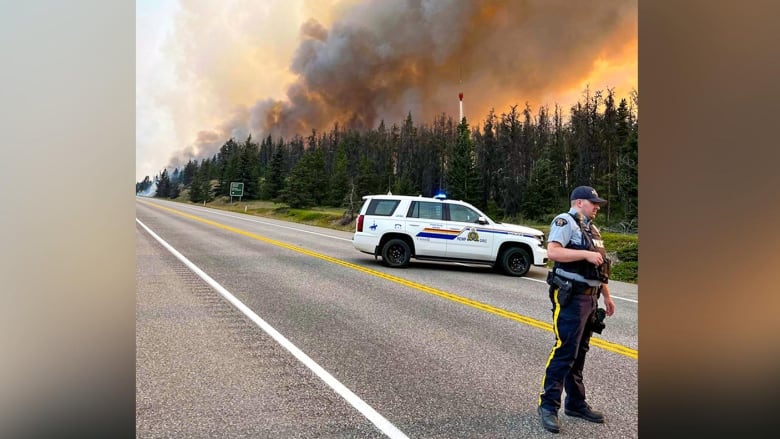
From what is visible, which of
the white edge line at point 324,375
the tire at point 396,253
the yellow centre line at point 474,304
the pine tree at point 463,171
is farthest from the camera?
the pine tree at point 463,171

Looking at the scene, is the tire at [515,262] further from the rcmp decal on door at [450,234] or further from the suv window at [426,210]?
the suv window at [426,210]

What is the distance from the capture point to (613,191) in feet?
41.8

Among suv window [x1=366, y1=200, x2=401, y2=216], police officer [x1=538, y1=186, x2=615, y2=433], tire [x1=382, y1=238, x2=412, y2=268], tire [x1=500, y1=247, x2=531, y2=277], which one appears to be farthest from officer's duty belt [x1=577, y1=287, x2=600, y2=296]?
suv window [x1=366, y1=200, x2=401, y2=216]

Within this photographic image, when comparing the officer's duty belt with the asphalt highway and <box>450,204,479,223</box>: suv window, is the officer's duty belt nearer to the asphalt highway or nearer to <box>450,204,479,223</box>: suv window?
the asphalt highway

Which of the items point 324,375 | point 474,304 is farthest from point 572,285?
point 474,304

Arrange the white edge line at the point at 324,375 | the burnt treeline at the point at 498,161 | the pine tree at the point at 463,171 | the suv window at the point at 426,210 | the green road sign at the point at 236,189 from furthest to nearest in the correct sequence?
the green road sign at the point at 236,189 < the pine tree at the point at 463,171 < the burnt treeline at the point at 498,161 < the suv window at the point at 426,210 < the white edge line at the point at 324,375

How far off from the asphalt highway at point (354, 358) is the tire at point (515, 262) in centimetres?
109

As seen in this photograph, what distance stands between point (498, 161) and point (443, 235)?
4.88 m

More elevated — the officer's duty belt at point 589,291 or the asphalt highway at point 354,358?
the officer's duty belt at point 589,291

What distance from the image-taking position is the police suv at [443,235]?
28.7ft

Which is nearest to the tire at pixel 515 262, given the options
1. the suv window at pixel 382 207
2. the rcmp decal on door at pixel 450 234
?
the rcmp decal on door at pixel 450 234
